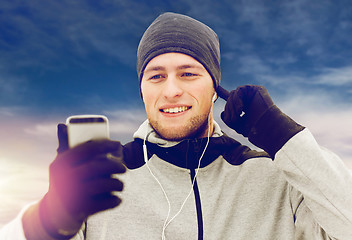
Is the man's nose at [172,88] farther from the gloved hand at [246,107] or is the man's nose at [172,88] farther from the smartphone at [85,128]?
the smartphone at [85,128]

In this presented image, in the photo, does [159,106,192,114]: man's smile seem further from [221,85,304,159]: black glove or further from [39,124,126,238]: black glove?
[39,124,126,238]: black glove

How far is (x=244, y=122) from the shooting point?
9.12ft

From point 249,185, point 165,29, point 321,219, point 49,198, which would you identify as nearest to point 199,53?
point 165,29

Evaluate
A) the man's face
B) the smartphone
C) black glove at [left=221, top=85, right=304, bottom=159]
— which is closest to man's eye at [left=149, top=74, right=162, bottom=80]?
the man's face

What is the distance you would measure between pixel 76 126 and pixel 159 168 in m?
1.46

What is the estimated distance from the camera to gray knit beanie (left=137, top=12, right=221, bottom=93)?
3506 mm

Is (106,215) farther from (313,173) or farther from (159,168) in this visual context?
(313,173)

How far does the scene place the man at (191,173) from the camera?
6.05 ft

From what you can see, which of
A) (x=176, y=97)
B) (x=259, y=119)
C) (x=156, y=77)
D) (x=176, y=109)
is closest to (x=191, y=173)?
(x=176, y=109)

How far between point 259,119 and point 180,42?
4.59 ft

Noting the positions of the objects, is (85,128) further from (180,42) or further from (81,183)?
(180,42)

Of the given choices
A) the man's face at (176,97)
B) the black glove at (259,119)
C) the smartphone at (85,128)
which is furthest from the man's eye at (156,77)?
the smartphone at (85,128)

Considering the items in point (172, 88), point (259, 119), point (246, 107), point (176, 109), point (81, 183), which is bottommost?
point (81, 183)

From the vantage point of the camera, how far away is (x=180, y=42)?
3.53 meters
